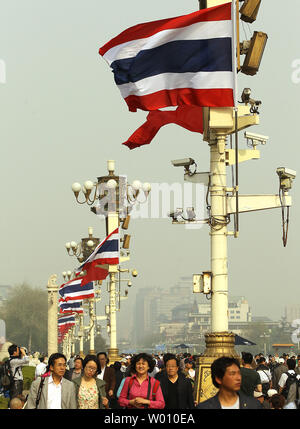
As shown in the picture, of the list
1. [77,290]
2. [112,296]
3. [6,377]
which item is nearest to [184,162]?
[6,377]

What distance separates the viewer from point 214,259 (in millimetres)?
16500

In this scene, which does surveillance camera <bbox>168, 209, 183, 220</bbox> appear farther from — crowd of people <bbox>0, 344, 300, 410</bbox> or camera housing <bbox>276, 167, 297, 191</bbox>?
crowd of people <bbox>0, 344, 300, 410</bbox>

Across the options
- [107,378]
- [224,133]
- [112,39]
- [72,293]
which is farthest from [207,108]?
[72,293]

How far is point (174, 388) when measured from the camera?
35.7 feet

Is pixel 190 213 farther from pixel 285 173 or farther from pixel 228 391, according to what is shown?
pixel 228 391

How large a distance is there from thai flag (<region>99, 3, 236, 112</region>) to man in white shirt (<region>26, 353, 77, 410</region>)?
675 centimetres

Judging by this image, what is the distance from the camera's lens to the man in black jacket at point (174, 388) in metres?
10.8

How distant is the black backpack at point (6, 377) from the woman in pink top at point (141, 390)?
8858 mm

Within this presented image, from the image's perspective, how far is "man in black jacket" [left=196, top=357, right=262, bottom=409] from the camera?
732 cm

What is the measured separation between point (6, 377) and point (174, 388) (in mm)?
8176

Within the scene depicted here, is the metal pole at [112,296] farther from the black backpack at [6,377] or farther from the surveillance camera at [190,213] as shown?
the surveillance camera at [190,213]

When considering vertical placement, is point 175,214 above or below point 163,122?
below
